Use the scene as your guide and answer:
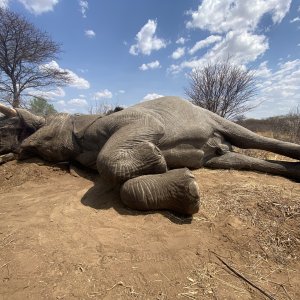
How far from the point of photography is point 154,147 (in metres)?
2.74

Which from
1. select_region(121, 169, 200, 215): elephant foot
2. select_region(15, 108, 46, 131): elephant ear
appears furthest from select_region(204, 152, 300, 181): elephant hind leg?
select_region(15, 108, 46, 131): elephant ear

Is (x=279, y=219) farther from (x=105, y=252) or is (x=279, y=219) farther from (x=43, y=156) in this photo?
(x=43, y=156)

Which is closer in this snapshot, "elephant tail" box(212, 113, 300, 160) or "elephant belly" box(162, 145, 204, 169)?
"elephant belly" box(162, 145, 204, 169)

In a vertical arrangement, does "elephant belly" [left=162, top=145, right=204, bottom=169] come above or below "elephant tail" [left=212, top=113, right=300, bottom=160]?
below

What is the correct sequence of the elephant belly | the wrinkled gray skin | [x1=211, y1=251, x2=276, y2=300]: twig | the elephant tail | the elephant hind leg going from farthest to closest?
the elephant tail < the elephant hind leg < the elephant belly < the wrinkled gray skin < [x1=211, y1=251, x2=276, y2=300]: twig

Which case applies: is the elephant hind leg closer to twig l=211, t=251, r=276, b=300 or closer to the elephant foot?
the elephant foot

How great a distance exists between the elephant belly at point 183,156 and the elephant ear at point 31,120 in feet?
6.28

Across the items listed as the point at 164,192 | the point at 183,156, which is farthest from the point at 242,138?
the point at 164,192

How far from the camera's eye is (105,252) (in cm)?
184

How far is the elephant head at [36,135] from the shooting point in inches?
149

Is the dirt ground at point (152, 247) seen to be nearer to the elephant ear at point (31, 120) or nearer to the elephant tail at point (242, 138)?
the elephant tail at point (242, 138)

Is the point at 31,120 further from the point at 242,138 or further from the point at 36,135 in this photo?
the point at 242,138

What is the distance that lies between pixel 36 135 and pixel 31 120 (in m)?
0.31

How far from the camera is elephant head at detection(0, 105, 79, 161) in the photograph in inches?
149
